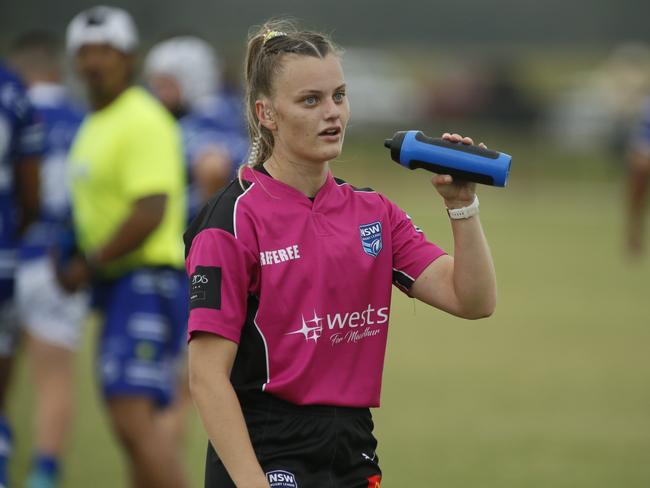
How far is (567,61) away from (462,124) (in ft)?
30.5

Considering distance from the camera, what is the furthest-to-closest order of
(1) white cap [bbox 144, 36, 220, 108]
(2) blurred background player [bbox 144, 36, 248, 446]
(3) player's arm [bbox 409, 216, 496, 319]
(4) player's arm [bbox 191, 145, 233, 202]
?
(1) white cap [bbox 144, 36, 220, 108] → (2) blurred background player [bbox 144, 36, 248, 446] → (4) player's arm [bbox 191, 145, 233, 202] → (3) player's arm [bbox 409, 216, 496, 319]

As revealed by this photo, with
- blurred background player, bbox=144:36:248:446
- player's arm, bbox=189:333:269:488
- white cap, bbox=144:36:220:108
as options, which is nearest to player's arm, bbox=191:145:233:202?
blurred background player, bbox=144:36:248:446

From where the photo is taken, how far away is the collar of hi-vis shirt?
371 centimetres

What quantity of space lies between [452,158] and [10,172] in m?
2.40

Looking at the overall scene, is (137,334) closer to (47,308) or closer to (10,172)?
(10,172)

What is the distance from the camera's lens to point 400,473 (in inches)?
295

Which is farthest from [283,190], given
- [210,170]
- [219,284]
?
[210,170]

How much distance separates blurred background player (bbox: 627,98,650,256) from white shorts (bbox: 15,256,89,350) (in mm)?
5414

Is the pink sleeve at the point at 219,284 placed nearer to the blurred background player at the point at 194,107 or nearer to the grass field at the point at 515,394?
the grass field at the point at 515,394

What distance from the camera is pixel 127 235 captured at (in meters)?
5.86

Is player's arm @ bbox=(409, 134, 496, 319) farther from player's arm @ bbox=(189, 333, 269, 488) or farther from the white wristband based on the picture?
player's arm @ bbox=(189, 333, 269, 488)

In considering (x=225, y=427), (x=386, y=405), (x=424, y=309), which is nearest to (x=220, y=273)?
(x=225, y=427)

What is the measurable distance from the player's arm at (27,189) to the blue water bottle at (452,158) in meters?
2.23

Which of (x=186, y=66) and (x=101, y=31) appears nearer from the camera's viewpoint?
(x=101, y=31)
